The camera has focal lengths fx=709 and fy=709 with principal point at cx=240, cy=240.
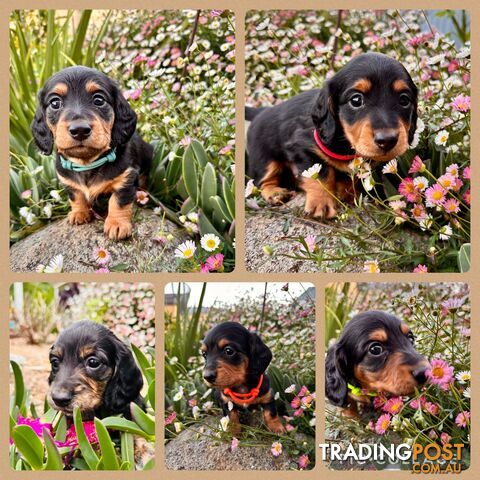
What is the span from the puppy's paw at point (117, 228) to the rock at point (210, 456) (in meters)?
0.96

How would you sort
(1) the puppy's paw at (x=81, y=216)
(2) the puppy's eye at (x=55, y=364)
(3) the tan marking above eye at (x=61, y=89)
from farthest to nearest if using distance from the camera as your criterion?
(1) the puppy's paw at (x=81, y=216)
(2) the puppy's eye at (x=55, y=364)
(3) the tan marking above eye at (x=61, y=89)

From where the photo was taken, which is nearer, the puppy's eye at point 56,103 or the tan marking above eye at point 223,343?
the puppy's eye at point 56,103

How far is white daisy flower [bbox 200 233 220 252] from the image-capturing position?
330cm

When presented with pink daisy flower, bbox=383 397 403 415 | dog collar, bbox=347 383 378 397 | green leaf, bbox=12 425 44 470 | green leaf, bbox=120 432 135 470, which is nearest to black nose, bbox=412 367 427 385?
pink daisy flower, bbox=383 397 403 415

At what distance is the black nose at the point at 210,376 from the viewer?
317 cm

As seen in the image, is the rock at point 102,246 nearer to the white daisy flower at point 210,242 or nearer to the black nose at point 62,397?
the white daisy flower at point 210,242

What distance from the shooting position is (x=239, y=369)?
3.25m

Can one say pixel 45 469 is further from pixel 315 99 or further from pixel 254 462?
pixel 315 99

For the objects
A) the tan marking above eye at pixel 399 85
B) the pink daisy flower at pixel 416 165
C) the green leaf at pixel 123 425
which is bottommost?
the green leaf at pixel 123 425

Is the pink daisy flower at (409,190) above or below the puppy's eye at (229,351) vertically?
above

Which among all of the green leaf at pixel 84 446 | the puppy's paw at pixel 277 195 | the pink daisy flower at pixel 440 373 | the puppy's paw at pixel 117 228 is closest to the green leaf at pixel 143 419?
the green leaf at pixel 84 446

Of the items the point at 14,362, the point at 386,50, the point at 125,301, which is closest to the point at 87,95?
the point at 125,301

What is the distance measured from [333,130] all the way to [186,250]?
2.88 feet

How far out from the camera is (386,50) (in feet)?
12.1
